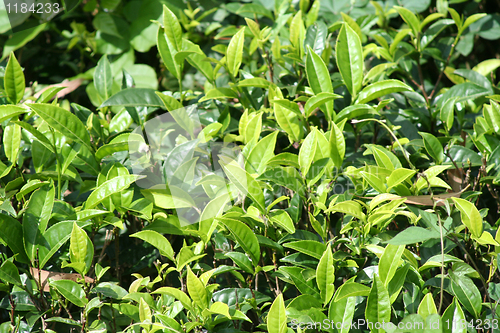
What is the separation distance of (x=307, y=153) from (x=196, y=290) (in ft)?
1.56

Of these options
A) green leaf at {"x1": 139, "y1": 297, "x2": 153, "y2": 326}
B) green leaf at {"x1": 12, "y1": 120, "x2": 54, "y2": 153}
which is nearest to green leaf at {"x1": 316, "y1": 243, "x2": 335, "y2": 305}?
green leaf at {"x1": 139, "y1": 297, "x2": 153, "y2": 326}

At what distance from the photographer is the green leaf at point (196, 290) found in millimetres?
957

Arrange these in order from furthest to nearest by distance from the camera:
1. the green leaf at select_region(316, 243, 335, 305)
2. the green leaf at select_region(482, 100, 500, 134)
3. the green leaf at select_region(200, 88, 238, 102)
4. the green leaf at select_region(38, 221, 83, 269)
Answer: the green leaf at select_region(200, 88, 238, 102), the green leaf at select_region(482, 100, 500, 134), the green leaf at select_region(38, 221, 83, 269), the green leaf at select_region(316, 243, 335, 305)

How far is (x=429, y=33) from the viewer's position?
5.74 ft

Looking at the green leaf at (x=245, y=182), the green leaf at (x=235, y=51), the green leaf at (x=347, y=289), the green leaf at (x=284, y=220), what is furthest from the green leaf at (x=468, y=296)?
the green leaf at (x=235, y=51)

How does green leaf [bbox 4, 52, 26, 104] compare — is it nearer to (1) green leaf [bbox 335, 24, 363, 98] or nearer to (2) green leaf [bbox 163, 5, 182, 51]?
(2) green leaf [bbox 163, 5, 182, 51]

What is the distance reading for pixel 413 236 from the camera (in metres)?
0.96

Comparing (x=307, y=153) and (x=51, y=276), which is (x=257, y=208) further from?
(x=51, y=276)

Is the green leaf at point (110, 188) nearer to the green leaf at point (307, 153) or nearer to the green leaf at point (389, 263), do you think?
the green leaf at point (307, 153)

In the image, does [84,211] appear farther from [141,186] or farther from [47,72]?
[47,72]

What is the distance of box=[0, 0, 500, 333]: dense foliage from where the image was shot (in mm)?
1004

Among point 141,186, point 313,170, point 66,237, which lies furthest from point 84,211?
point 313,170

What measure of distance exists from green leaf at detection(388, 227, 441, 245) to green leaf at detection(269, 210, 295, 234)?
0.25 m

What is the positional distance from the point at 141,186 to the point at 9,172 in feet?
1.43
